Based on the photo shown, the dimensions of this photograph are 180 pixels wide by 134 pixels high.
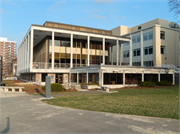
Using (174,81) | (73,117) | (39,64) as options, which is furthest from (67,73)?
(73,117)

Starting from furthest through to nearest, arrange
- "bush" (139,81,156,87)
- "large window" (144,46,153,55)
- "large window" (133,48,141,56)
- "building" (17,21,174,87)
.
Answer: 1. "large window" (133,48,141,56)
2. "large window" (144,46,153,55)
3. "bush" (139,81,156,87)
4. "building" (17,21,174,87)

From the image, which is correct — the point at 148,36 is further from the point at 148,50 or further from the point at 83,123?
the point at 83,123

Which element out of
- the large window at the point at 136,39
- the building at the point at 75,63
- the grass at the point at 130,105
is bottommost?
the grass at the point at 130,105

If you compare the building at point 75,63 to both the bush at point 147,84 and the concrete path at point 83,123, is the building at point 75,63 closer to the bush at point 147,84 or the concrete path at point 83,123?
the bush at point 147,84

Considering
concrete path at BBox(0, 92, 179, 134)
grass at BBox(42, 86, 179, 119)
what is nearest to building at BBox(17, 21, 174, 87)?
grass at BBox(42, 86, 179, 119)

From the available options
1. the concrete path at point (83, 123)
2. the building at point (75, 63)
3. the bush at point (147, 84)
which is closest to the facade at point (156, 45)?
the building at point (75, 63)

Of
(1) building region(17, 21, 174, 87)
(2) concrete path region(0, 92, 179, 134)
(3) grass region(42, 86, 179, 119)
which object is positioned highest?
(1) building region(17, 21, 174, 87)

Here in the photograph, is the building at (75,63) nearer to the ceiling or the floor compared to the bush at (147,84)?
nearer to the ceiling

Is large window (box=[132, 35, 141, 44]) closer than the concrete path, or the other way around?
the concrete path

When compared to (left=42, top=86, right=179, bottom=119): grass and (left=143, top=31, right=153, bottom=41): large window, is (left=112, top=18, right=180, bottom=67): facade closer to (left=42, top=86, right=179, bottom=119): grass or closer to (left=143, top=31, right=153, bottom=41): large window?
(left=143, top=31, right=153, bottom=41): large window

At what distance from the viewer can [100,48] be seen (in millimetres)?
40531

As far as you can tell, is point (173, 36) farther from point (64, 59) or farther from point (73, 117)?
point (73, 117)

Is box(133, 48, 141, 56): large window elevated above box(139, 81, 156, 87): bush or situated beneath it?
elevated above

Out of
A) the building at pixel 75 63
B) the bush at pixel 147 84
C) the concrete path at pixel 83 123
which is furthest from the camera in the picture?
the bush at pixel 147 84
